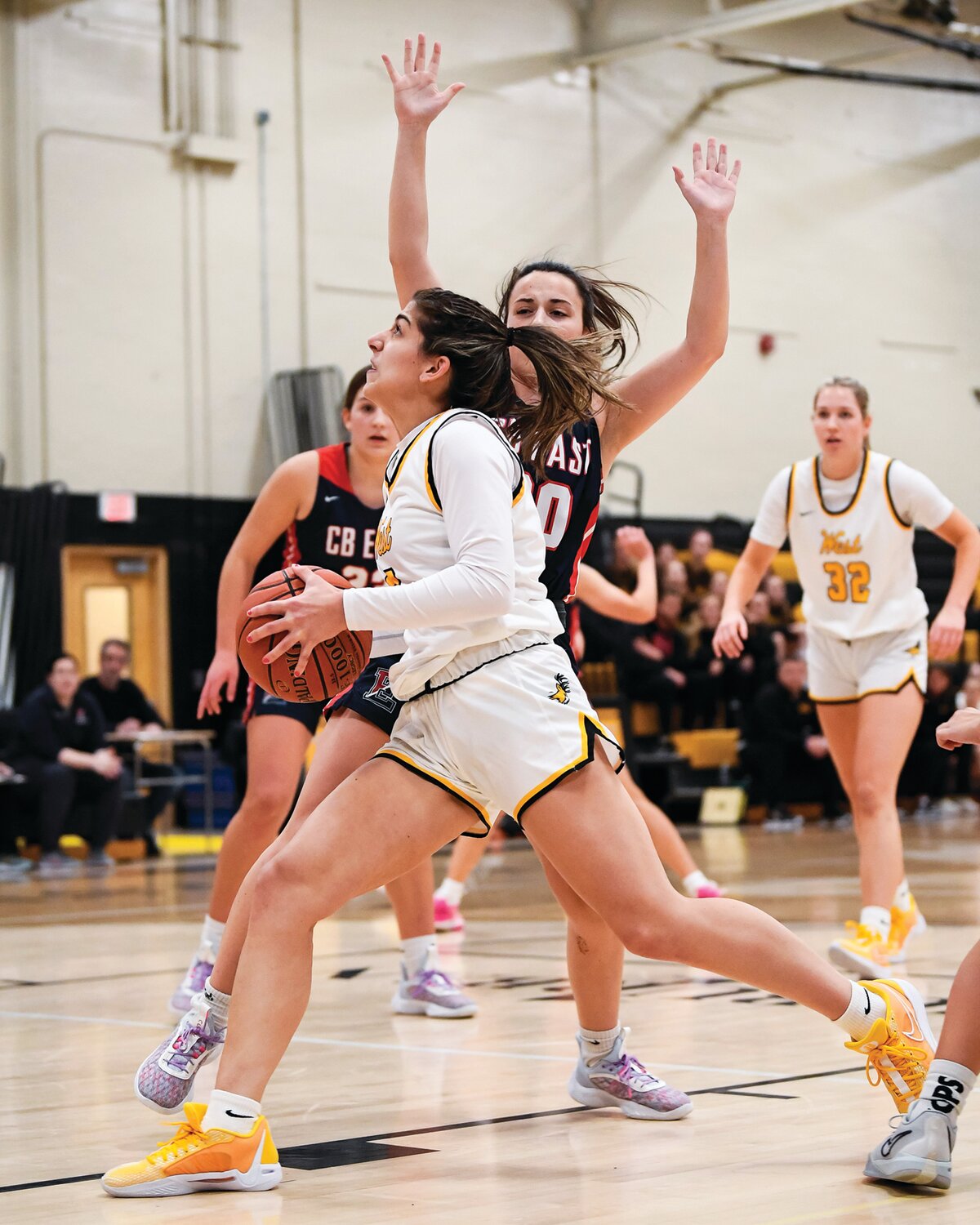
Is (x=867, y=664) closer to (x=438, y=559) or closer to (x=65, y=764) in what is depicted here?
(x=438, y=559)

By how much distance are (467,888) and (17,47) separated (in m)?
9.30

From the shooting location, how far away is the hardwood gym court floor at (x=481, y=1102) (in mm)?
2852

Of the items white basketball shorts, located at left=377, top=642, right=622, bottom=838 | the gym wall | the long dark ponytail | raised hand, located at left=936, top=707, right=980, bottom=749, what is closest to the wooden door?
the gym wall

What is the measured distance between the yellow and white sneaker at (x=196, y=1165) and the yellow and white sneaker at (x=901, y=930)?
128 inches

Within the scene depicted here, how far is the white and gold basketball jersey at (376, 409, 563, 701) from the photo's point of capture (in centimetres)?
304

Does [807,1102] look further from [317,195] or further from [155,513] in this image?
[317,195]

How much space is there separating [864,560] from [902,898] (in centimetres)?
115

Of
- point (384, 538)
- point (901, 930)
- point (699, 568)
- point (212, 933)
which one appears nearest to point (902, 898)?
point (901, 930)

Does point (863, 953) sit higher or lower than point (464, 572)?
lower

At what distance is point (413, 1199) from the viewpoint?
2885mm

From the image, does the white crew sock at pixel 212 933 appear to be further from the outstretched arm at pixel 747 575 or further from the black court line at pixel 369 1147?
the outstretched arm at pixel 747 575

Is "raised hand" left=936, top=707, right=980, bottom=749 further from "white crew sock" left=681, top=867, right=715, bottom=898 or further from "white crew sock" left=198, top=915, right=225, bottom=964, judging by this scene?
"white crew sock" left=681, top=867, right=715, bottom=898

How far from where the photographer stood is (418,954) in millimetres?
5152

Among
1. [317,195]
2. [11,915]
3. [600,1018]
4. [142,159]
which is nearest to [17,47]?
[142,159]
